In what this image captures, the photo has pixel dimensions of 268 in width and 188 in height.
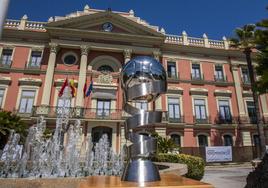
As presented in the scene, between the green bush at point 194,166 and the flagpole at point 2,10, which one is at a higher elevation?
the flagpole at point 2,10

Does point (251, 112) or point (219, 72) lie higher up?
point (219, 72)

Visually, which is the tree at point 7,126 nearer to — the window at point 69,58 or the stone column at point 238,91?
the window at point 69,58

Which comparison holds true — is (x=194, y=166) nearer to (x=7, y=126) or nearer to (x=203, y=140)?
(x=7, y=126)

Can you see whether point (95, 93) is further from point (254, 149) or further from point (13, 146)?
point (254, 149)

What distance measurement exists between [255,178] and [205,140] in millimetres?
16924

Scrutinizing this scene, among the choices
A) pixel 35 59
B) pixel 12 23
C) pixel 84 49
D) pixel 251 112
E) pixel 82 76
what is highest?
pixel 12 23

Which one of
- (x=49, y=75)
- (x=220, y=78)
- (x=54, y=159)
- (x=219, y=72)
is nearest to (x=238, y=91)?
(x=220, y=78)

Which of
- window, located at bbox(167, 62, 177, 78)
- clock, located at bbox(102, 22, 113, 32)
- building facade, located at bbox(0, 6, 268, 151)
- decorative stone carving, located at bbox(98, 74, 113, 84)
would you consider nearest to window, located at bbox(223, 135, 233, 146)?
building facade, located at bbox(0, 6, 268, 151)

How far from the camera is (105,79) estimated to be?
21719 millimetres

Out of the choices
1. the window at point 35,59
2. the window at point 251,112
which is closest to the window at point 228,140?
the window at point 251,112

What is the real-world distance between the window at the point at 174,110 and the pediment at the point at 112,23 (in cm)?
708

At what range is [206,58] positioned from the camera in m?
25.1

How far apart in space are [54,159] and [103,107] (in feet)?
36.1

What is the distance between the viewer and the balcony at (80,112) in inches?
742
